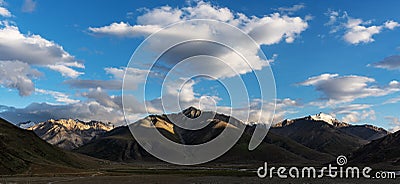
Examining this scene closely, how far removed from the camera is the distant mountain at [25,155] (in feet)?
451

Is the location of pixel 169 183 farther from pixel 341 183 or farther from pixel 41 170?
pixel 41 170

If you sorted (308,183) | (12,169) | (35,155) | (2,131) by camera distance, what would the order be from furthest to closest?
(2,131) < (35,155) < (12,169) < (308,183)

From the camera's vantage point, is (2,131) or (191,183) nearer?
(191,183)

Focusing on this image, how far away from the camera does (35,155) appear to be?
170 m

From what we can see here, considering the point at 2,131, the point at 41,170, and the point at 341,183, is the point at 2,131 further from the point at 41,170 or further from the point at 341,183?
the point at 341,183

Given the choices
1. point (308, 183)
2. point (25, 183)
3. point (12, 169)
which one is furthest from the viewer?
point (12, 169)

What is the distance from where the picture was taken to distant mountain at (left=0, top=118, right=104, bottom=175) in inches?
5413

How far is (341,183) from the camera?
8338 cm

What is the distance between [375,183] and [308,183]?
15266 mm

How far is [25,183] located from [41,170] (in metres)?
53.5

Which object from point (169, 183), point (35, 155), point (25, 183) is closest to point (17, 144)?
point (35, 155)

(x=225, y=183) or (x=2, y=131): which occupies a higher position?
(x=2, y=131)

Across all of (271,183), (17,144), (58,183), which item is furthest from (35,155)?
(271,183)

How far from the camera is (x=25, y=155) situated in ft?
524
